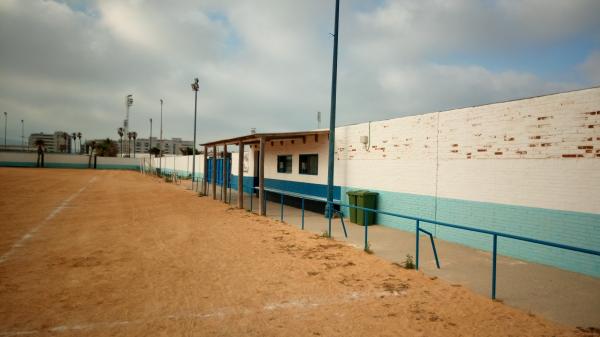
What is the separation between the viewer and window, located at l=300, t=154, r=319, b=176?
14.3 m

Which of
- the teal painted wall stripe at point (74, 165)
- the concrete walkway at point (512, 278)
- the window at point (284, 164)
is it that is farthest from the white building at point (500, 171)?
the teal painted wall stripe at point (74, 165)

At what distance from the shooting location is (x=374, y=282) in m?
5.77

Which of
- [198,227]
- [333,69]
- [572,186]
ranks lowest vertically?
[198,227]

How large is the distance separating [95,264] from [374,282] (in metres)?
5.31

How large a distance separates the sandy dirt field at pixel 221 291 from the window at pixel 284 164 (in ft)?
24.1

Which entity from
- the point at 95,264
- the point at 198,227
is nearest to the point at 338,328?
the point at 95,264

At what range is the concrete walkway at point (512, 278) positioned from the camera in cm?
468

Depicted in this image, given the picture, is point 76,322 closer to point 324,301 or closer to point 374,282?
point 324,301

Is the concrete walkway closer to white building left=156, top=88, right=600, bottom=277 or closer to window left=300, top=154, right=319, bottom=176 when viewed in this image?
white building left=156, top=88, right=600, bottom=277

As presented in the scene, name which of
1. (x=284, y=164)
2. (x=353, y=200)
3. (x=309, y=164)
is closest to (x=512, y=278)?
(x=353, y=200)

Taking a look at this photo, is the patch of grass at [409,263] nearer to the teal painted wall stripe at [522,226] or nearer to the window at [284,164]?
the teal painted wall stripe at [522,226]

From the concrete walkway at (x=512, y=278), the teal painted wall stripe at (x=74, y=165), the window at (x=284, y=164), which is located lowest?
the concrete walkway at (x=512, y=278)

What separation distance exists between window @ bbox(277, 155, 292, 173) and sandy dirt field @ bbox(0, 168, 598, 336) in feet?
24.1

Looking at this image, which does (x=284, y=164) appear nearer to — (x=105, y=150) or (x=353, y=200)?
(x=353, y=200)
